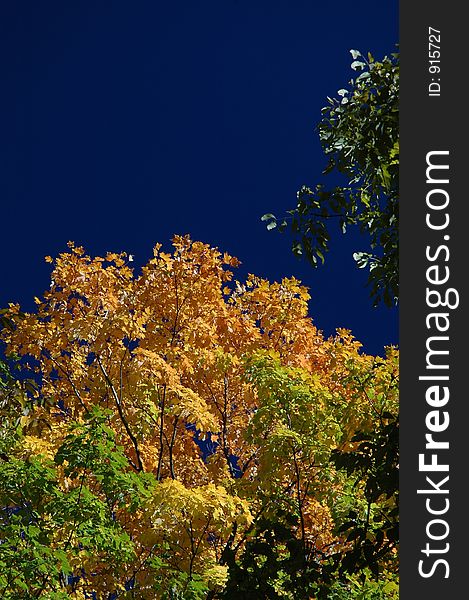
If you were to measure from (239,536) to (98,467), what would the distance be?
433 cm

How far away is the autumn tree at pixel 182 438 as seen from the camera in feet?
22.7

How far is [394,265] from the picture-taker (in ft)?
16.4

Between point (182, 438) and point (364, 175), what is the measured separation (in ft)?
26.4

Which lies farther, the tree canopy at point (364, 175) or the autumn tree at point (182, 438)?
the autumn tree at point (182, 438)

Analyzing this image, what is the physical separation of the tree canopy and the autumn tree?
1.05m

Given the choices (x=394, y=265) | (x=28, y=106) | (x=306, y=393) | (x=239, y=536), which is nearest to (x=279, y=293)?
(x=239, y=536)

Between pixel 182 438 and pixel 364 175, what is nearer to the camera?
pixel 364 175

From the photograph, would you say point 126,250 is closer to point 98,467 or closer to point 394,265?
point 98,467

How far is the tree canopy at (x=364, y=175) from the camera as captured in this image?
4859mm

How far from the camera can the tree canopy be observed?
4.86 meters

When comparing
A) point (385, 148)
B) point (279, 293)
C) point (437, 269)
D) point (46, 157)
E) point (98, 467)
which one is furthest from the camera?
point (46, 157)

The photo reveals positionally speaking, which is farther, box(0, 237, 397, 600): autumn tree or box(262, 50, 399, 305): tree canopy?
box(0, 237, 397, 600): autumn tree

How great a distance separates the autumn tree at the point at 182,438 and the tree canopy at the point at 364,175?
41.3 inches

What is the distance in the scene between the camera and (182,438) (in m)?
12.9
